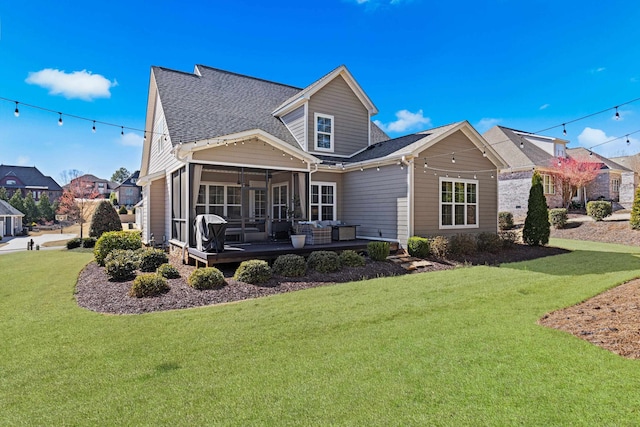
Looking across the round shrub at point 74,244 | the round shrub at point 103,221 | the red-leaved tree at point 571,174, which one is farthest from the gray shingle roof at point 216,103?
the red-leaved tree at point 571,174

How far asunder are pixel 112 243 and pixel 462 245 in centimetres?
1145

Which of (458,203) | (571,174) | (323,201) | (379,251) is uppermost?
(571,174)

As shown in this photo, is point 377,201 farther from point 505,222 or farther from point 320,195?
point 505,222

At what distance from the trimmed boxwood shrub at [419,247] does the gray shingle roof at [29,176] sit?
6918 cm

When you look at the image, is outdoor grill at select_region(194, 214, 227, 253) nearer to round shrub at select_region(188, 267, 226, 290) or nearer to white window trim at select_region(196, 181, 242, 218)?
round shrub at select_region(188, 267, 226, 290)

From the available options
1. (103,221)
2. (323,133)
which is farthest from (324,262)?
(103,221)

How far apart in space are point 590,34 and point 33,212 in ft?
183

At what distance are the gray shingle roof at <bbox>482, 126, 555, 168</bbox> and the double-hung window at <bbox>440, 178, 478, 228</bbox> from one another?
13343mm

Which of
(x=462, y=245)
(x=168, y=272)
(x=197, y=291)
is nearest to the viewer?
(x=197, y=291)

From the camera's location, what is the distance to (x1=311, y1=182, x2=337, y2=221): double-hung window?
515 inches

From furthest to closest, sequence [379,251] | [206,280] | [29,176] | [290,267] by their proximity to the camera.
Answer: [29,176], [379,251], [290,267], [206,280]

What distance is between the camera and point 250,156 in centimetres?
1030

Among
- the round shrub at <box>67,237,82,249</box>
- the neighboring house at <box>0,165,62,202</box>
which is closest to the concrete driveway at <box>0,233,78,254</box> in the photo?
the round shrub at <box>67,237,82,249</box>

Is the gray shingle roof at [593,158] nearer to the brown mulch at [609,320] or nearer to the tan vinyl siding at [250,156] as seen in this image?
the brown mulch at [609,320]
